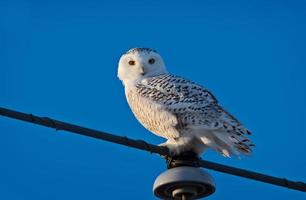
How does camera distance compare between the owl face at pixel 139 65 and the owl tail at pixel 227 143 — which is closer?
the owl tail at pixel 227 143

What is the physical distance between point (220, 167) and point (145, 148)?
44 centimetres

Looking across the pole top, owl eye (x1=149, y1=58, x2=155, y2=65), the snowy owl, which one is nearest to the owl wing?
the snowy owl

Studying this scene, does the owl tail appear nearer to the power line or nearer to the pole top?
the power line

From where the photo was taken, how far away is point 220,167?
3.75m

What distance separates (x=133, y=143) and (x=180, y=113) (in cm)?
175

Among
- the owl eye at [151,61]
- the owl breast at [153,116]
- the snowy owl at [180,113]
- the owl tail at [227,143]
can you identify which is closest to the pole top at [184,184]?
the snowy owl at [180,113]

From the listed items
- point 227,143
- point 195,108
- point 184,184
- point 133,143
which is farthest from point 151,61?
point 184,184

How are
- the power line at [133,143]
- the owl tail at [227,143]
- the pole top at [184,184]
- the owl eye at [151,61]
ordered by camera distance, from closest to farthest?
1. the power line at [133,143]
2. the pole top at [184,184]
3. the owl tail at [227,143]
4. the owl eye at [151,61]

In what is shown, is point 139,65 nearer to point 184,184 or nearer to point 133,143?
point 133,143

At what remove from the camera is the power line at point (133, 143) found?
334 centimetres

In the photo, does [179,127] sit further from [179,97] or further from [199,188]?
[199,188]

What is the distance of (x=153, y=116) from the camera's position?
5.59m

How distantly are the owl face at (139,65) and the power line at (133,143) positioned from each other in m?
2.51

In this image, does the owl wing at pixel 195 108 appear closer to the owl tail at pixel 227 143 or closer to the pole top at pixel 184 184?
the owl tail at pixel 227 143
